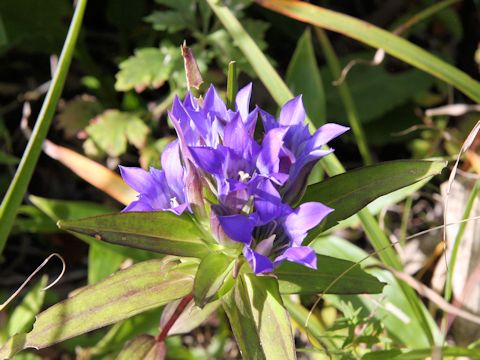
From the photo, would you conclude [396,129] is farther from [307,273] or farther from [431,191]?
[307,273]

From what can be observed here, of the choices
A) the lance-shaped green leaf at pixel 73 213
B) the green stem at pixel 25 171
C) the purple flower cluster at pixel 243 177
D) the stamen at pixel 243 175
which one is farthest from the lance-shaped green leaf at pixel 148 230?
the lance-shaped green leaf at pixel 73 213

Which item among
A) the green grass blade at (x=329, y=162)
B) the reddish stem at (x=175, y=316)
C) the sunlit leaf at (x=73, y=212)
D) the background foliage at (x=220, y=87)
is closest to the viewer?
the reddish stem at (x=175, y=316)

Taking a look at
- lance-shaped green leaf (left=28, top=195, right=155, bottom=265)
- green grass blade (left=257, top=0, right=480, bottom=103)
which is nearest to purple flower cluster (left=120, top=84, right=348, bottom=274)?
green grass blade (left=257, top=0, right=480, bottom=103)

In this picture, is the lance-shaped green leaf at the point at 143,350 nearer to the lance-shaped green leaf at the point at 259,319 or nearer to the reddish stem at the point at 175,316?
the reddish stem at the point at 175,316

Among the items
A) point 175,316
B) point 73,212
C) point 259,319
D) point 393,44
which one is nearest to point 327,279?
point 259,319

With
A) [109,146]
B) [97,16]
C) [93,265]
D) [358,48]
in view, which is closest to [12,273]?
[93,265]

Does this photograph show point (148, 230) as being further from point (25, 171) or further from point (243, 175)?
point (25, 171)
